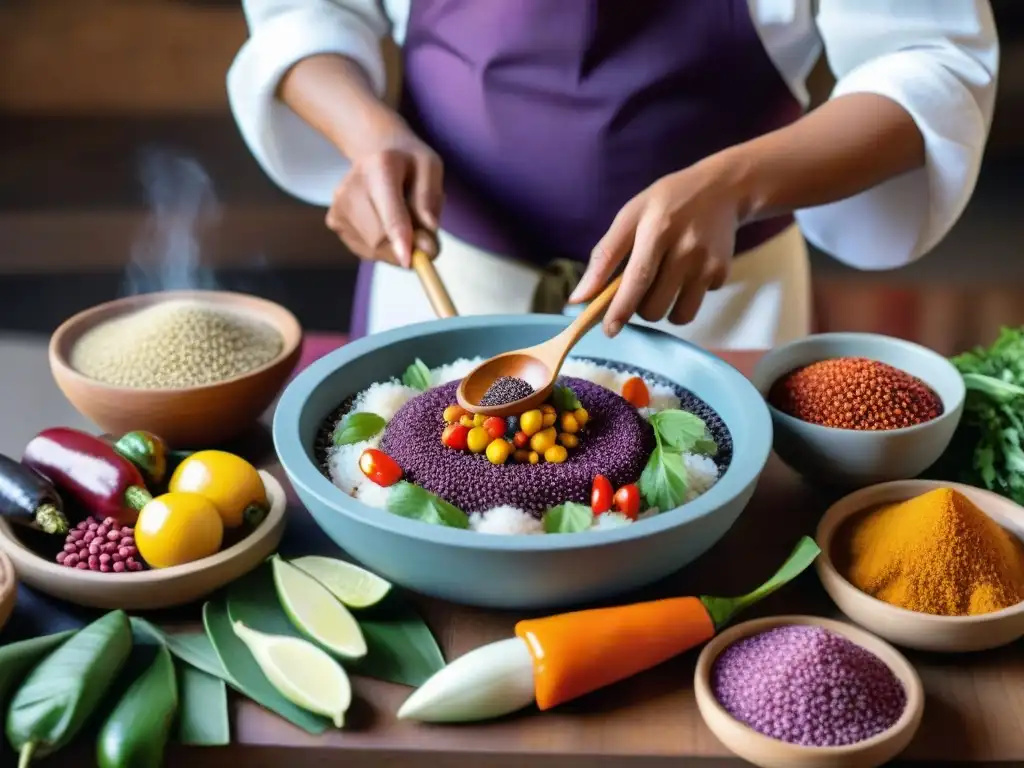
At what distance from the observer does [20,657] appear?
76cm

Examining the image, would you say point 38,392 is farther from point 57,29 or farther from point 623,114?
point 57,29

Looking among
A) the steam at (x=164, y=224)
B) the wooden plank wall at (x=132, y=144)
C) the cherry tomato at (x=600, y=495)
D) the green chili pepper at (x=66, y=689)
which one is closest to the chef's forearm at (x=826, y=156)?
the cherry tomato at (x=600, y=495)

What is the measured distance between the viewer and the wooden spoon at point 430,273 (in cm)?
110

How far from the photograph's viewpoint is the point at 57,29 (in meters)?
2.85

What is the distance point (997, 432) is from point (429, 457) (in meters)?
0.52

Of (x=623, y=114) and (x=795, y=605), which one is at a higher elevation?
(x=623, y=114)

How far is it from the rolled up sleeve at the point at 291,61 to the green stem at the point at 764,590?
90 cm

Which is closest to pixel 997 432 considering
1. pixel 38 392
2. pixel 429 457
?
pixel 429 457

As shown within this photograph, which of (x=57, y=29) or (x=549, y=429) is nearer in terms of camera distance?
(x=549, y=429)

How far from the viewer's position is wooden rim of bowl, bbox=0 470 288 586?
2.68 feet

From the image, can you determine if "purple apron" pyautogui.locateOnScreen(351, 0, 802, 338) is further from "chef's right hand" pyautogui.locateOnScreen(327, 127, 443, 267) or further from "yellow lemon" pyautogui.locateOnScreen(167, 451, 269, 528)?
"yellow lemon" pyautogui.locateOnScreen(167, 451, 269, 528)

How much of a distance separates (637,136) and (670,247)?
29 centimetres

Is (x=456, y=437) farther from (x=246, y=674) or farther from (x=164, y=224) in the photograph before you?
(x=164, y=224)

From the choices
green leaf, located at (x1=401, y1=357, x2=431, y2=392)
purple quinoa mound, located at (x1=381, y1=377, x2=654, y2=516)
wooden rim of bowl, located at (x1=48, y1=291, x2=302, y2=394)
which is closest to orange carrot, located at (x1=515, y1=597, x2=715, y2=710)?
purple quinoa mound, located at (x1=381, y1=377, x2=654, y2=516)
